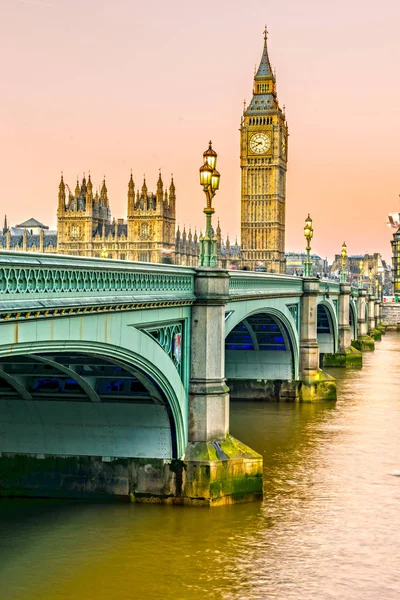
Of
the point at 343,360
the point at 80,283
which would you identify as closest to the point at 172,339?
the point at 80,283

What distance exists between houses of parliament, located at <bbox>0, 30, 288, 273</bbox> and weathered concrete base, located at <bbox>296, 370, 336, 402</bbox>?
260 feet

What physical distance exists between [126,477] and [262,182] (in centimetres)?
15078

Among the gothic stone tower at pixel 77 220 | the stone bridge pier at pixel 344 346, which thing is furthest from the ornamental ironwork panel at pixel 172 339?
the gothic stone tower at pixel 77 220

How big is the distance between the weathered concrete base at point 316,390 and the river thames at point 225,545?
1471cm

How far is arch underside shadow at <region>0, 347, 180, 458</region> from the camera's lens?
20641 mm

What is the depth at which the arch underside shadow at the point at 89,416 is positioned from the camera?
20.6 metres

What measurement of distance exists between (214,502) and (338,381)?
32361 mm

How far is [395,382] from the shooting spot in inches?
2099

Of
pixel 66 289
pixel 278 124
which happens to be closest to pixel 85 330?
pixel 66 289

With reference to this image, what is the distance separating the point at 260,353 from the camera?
42031 mm

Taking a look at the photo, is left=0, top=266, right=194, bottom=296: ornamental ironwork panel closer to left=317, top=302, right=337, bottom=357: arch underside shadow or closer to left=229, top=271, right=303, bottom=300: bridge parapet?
left=229, top=271, right=303, bottom=300: bridge parapet

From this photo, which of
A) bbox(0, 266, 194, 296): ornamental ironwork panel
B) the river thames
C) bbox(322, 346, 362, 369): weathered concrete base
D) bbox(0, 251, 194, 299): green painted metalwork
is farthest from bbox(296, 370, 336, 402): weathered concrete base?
bbox(0, 266, 194, 296): ornamental ironwork panel

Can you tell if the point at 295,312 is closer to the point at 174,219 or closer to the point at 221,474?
the point at 221,474

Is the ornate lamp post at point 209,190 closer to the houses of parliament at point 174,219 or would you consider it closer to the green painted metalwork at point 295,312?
the green painted metalwork at point 295,312
